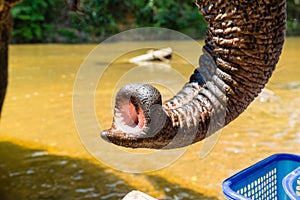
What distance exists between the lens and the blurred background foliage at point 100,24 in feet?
42.3

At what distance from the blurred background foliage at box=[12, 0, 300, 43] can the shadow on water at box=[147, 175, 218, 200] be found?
9.70 metres

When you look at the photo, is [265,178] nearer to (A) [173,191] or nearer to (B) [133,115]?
(B) [133,115]

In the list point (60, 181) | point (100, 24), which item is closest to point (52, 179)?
point (60, 181)

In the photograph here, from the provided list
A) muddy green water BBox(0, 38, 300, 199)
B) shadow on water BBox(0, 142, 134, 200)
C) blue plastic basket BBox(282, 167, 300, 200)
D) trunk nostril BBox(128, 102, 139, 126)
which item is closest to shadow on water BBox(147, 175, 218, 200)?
muddy green water BBox(0, 38, 300, 199)

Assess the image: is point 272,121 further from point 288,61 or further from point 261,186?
point 288,61

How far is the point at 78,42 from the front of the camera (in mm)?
12781

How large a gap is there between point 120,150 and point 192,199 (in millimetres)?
975

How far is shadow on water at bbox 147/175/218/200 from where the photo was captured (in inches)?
109

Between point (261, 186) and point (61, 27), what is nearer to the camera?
point (261, 186)

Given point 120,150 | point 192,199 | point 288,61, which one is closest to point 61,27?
point 288,61

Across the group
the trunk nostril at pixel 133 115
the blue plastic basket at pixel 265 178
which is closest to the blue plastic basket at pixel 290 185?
the blue plastic basket at pixel 265 178

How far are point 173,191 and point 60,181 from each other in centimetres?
69

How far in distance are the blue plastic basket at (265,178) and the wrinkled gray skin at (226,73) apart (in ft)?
0.97

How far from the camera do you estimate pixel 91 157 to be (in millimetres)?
3480
